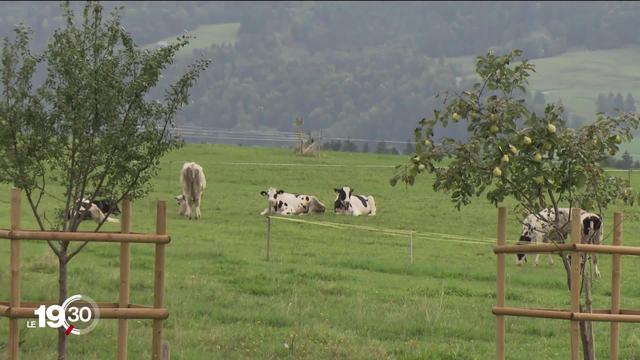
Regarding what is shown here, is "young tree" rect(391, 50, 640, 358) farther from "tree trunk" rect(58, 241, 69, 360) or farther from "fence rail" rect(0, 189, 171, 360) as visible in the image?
"tree trunk" rect(58, 241, 69, 360)

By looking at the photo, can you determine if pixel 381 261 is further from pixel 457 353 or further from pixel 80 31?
pixel 80 31

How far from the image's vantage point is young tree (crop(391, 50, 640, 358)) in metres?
14.6

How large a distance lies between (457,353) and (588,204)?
197 inches

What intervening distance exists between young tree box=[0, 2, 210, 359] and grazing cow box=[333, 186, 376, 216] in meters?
28.4

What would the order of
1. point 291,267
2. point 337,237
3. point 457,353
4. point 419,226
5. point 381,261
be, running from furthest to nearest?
point 419,226 < point 337,237 < point 381,261 < point 291,267 < point 457,353

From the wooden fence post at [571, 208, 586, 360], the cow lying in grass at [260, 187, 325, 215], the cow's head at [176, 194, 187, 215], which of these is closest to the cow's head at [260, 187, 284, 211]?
the cow lying in grass at [260, 187, 325, 215]

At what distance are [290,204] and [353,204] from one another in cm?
216

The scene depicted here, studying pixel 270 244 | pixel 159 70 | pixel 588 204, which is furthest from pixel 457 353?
pixel 270 244

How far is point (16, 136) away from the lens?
15.6 metres

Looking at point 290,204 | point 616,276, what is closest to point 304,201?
point 290,204

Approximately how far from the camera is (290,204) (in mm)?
44031

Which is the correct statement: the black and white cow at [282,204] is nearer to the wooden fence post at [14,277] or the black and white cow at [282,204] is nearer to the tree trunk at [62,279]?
the tree trunk at [62,279]

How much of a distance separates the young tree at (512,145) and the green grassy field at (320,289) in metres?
2.28

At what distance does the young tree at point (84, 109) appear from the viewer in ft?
50.4
